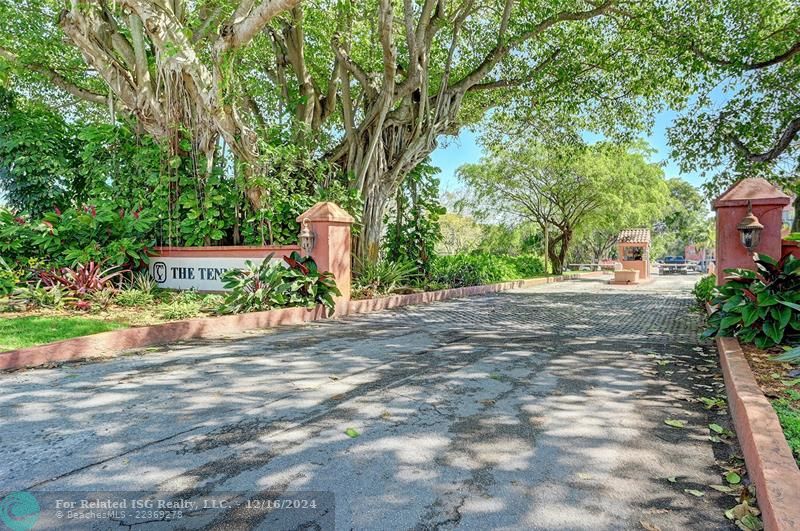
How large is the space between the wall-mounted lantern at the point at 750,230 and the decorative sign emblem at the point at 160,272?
917 centimetres

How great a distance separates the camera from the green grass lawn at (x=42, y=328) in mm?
4598

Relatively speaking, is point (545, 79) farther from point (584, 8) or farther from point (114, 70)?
point (114, 70)

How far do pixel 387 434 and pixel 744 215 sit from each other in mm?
5249

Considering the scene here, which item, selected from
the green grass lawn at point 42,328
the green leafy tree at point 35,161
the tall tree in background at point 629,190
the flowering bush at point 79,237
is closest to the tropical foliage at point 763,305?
the green grass lawn at point 42,328

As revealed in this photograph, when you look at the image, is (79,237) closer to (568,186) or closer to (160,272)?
(160,272)

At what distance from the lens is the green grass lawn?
4.60m

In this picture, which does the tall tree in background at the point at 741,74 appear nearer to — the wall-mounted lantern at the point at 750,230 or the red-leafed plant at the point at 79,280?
the wall-mounted lantern at the point at 750,230

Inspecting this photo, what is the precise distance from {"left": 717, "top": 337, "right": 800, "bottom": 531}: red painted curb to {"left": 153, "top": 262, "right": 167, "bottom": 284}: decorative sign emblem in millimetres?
8895

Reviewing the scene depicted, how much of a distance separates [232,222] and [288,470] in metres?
7.53

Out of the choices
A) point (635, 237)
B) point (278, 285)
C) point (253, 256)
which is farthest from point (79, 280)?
point (635, 237)

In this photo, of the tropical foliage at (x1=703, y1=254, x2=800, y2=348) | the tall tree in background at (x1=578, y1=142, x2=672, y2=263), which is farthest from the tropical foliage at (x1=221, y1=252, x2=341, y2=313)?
the tall tree in background at (x1=578, y1=142, x2=672, y2=263)

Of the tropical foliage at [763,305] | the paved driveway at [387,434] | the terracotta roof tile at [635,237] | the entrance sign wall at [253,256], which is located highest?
the terracotta roof tile at [635,237]

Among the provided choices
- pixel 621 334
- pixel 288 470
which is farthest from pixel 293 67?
pixel 288 470

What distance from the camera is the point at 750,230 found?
5.22 metres
